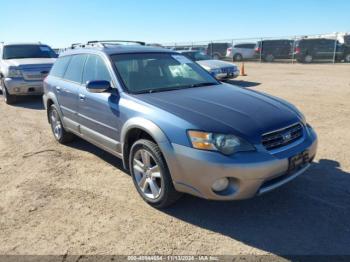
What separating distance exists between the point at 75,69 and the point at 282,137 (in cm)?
342

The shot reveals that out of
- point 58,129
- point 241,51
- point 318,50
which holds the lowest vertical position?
point 58,129

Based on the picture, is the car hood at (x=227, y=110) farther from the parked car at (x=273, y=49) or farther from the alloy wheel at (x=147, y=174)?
the parked car at (x=273, y=49)

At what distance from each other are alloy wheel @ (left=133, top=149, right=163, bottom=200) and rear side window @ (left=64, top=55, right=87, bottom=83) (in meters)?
1.92

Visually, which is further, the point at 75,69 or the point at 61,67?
the point at 61,67

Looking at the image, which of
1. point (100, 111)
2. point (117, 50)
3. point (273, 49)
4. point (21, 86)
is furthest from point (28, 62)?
point (273, 49)

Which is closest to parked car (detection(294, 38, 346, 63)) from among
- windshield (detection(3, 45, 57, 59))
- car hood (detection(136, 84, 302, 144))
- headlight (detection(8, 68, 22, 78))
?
windshield (detection(3, 45, 57, 59))

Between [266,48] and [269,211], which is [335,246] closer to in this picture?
[269,211]

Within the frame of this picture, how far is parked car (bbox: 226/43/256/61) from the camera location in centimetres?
3137

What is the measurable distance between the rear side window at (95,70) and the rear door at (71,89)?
0.20 meters

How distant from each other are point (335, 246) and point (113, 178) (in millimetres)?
2827

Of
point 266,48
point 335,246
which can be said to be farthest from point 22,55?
point 266,48

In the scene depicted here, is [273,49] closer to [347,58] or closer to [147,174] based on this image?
[347,58]

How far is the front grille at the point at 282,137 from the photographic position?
10.9 feet

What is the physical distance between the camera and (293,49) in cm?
2697
